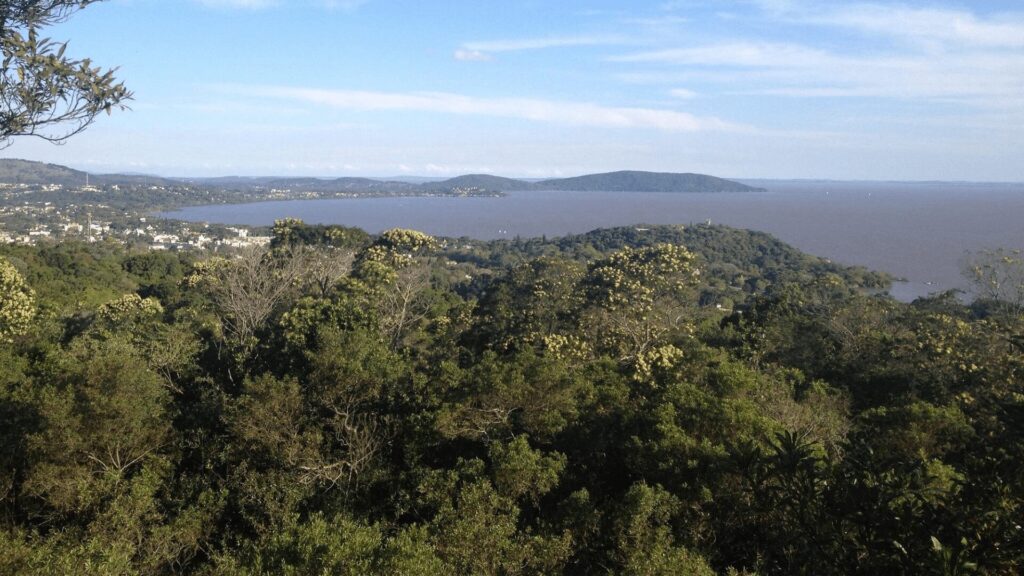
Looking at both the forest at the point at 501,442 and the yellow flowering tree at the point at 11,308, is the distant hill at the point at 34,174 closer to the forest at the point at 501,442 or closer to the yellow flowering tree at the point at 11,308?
the forest at the point at 501,442

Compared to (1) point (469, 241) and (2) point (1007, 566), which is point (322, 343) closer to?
(2) point (1007, 566)

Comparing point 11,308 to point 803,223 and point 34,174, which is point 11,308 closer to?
point 803,223

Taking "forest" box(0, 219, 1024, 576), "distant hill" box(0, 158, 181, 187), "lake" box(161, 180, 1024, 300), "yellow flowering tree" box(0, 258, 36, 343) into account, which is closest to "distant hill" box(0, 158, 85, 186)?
"distant hill" box(0, 158, 181, 187)

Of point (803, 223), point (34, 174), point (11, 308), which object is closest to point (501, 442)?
point (11, 308)

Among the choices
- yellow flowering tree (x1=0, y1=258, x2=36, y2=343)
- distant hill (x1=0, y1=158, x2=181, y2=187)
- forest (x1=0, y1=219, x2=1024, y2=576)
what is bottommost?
forest (x1=0, y1=219, x2=1024, y2=576)

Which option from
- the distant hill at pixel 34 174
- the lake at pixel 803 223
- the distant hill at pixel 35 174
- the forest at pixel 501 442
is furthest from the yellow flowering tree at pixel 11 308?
the distant hill at pixel 34 174

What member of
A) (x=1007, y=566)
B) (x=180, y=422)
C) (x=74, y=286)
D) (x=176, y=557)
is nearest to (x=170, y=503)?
(x=176, y=557)

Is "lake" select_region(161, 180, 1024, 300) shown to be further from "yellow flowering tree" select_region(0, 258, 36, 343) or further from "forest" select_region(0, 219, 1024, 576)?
"yellow flowering tree" select_region(0, 258, 36, 343)

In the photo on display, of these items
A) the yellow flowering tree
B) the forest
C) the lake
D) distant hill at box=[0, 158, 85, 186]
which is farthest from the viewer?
distant hill at box=[0, 158, 85, 186]
